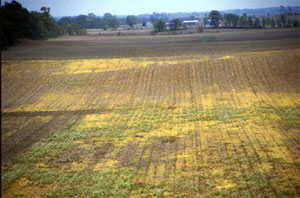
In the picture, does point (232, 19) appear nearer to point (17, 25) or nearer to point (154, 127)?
point (17, 25)

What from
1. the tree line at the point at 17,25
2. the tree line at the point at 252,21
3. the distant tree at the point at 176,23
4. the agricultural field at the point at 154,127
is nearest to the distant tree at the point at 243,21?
the tree line at the point at 252,21

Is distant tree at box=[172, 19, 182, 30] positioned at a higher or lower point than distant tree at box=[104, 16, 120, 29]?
lower

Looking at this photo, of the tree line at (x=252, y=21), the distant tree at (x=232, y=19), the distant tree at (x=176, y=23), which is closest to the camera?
the tree line at (x=252, y=21)

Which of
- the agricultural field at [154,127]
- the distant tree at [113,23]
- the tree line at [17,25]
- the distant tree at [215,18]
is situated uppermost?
the distant tree at [113,23]

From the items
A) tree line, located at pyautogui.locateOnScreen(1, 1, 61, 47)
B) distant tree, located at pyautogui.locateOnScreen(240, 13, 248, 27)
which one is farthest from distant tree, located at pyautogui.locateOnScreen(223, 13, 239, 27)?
tree line, located at pyautogui.locateOnScreen(1, 1, 61, 47)

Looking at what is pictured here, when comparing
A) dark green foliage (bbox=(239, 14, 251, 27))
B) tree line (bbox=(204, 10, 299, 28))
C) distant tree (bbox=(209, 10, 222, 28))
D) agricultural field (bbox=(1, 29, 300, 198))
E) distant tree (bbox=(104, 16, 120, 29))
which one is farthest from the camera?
distant tree (bbox=(104, 16, 120, 29))

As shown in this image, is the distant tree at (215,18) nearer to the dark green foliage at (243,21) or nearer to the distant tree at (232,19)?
the distant tree at (232,19)

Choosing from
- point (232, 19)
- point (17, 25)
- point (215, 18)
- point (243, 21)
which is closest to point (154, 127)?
point (17, 25)

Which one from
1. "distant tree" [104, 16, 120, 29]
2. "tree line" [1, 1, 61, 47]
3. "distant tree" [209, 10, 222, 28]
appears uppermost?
"distant tree" [104, 16, 120, 29]

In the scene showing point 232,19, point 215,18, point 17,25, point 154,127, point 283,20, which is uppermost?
point 215,18

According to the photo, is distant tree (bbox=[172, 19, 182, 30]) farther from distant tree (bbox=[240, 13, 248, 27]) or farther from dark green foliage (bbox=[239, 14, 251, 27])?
distant tree (bbox=[240, 13, 248, 27])
